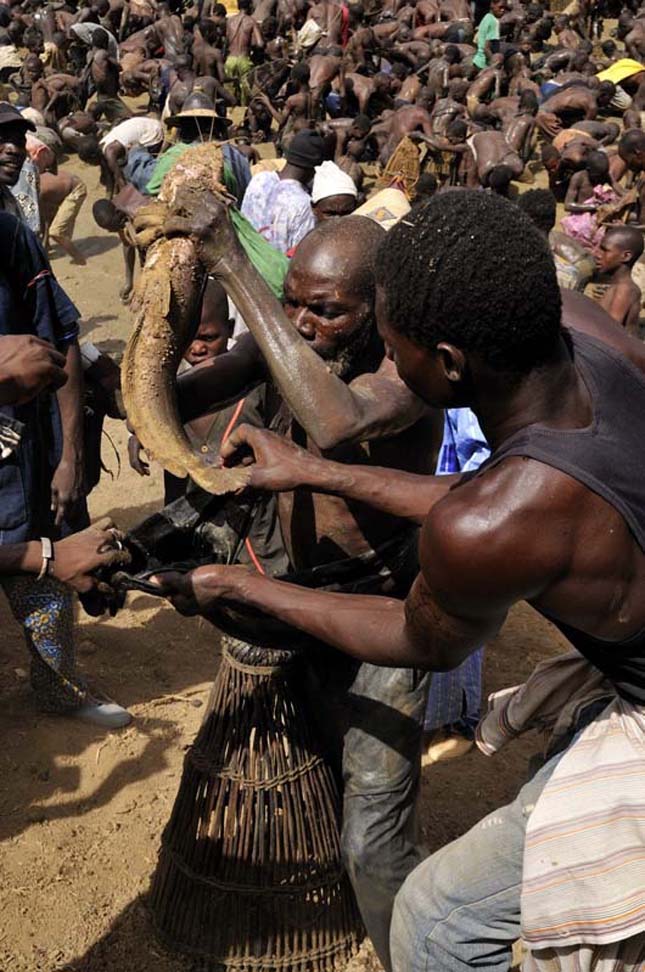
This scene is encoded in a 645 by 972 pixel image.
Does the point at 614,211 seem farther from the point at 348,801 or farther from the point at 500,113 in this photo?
the point at 348,801

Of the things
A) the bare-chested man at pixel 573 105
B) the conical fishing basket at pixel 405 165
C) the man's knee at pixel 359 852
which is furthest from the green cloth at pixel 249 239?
the bare-chested man at pixel 573 105

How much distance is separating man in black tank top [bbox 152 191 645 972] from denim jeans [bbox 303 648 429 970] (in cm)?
55

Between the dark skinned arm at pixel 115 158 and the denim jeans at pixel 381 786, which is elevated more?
the denim jeans at pixel 381 786

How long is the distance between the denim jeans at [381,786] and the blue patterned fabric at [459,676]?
1024 millimetres

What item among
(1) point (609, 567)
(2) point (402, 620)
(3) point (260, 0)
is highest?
(1) point (609, 567)

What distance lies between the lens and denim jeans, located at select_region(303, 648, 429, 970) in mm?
2664

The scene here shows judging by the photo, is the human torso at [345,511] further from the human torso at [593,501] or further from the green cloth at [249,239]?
the human torso at [593,501]

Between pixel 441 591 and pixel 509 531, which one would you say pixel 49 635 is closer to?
pixel 441 591

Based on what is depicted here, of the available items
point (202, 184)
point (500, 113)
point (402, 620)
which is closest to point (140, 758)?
point (402, 620)

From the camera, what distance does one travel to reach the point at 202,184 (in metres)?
2.28

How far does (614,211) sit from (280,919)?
789 cm

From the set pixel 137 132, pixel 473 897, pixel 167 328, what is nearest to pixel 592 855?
pixel 473 897

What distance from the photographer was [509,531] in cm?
172

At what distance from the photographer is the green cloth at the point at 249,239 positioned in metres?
→ 2.43
